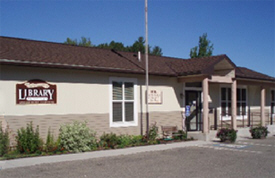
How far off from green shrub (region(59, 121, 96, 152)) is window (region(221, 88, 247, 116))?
10.0 meters

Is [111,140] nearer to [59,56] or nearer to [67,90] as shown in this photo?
[67,90]

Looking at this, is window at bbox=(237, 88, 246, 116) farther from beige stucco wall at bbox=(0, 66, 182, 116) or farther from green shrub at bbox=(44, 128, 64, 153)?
green shrub at bbox=(44, 128, 64, 153)

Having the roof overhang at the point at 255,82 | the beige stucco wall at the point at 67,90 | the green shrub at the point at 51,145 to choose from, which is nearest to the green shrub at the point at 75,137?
the green shrub at the point at 51,145

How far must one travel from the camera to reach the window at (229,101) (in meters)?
19.1

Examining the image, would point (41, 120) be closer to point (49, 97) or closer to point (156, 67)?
point (49, 97)

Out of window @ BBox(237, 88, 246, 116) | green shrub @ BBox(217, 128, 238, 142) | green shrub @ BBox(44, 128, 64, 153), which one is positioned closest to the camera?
green shrub @ BBox(44, 128, 64, 153)

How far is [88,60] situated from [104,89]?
1392 millimetres

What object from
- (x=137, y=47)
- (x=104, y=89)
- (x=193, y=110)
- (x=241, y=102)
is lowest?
(x=193, y=110)

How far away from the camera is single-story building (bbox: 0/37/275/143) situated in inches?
436

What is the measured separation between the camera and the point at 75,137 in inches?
435

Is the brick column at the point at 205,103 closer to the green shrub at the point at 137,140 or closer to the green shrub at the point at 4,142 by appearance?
the green shrub at the point at 137,140

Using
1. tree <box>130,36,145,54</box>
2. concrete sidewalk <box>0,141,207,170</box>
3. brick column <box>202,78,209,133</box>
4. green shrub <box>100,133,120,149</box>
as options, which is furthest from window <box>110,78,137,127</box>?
tree <box>130,36,145,54</box>

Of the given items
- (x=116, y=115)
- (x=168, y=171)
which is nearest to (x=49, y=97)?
(x=116, y=115)

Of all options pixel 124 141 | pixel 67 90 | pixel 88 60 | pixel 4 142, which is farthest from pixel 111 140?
pixel 4 142
